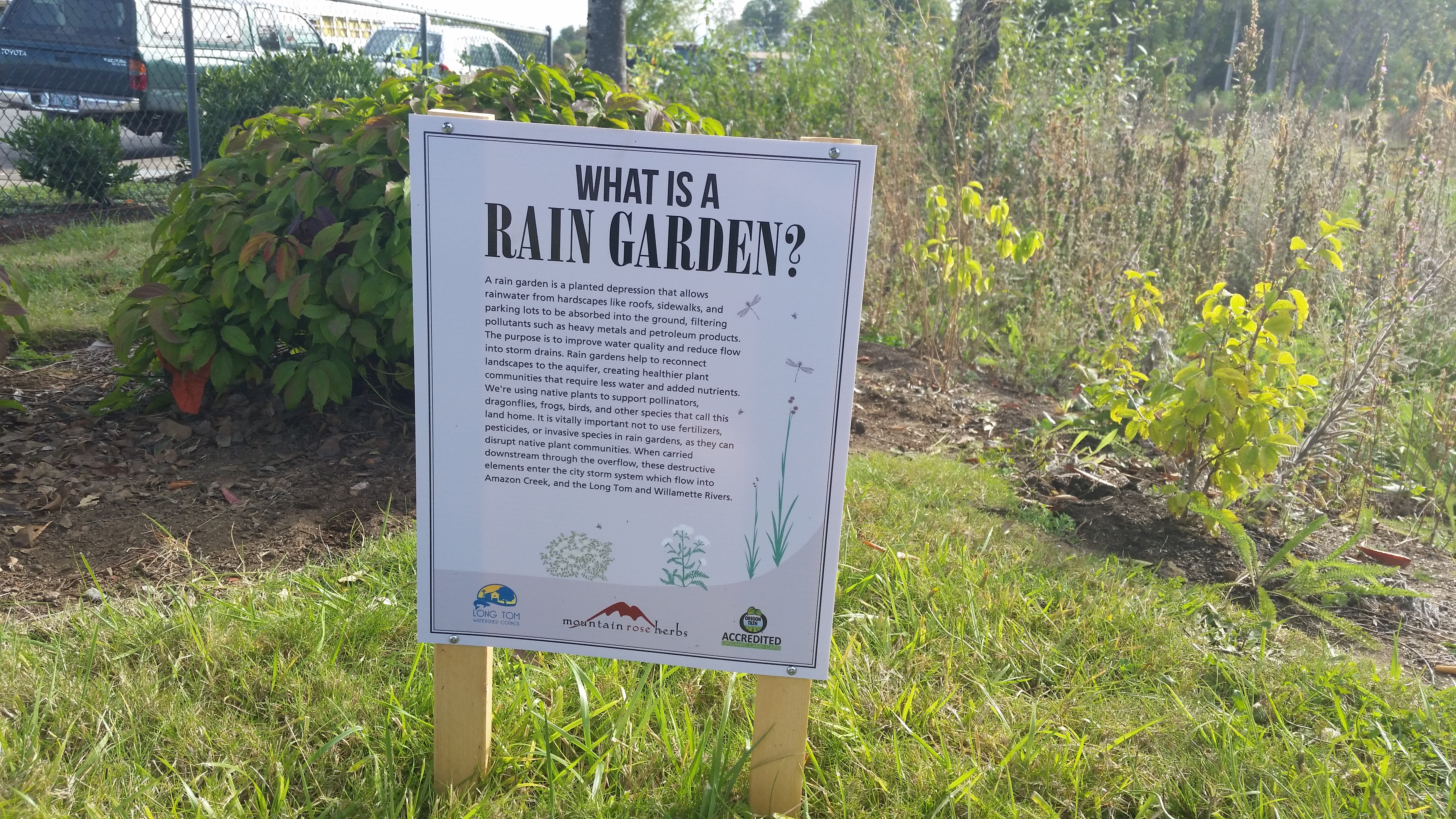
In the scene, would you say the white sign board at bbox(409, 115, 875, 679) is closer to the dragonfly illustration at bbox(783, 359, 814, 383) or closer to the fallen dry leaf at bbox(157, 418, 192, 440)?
the dragonfly illustration at bbox(783, 359, 814, 383)

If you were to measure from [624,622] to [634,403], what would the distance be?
0.43m

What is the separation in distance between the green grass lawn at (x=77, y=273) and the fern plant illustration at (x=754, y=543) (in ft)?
12.3

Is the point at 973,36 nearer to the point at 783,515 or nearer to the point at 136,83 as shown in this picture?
the point at 783,515

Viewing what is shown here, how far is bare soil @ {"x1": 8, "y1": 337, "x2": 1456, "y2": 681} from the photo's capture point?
266 cm

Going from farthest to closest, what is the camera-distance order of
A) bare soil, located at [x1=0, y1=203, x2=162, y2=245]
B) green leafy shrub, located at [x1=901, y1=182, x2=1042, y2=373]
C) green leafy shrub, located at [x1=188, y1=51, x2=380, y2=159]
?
1. green leafy shrub, located at [x1=188, y1=51, x2=380, y2=159]
2. bare soil, located at [x1=0, y1=203, x2=162, y2=245]
3. green leafy shrub, located at [x1=901, y1=182, x2=1042, y2=373]

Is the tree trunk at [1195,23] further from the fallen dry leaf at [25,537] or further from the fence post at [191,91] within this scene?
the fallen dry leaf at [25,537]

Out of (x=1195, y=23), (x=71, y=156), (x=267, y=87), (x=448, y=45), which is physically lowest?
(x=71, y=156)

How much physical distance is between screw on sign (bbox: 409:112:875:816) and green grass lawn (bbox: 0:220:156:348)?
3.32 m

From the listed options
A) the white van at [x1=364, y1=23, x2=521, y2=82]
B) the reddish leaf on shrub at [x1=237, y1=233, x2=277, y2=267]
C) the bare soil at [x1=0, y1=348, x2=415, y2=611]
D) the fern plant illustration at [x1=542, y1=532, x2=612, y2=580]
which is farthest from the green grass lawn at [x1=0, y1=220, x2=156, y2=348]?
the white van at [x1=364, y1=23, x2=521, y2=82]

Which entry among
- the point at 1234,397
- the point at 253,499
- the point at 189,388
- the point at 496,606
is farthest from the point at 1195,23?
the point at 496,606

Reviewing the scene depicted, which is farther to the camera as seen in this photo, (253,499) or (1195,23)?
(1195,23)

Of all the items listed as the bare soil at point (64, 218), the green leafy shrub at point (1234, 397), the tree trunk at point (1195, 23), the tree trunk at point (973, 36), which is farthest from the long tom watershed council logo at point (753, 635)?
the tree trunk at point (1195, 23)

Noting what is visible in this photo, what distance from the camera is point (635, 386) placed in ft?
5.63

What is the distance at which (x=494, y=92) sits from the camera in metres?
3.25
